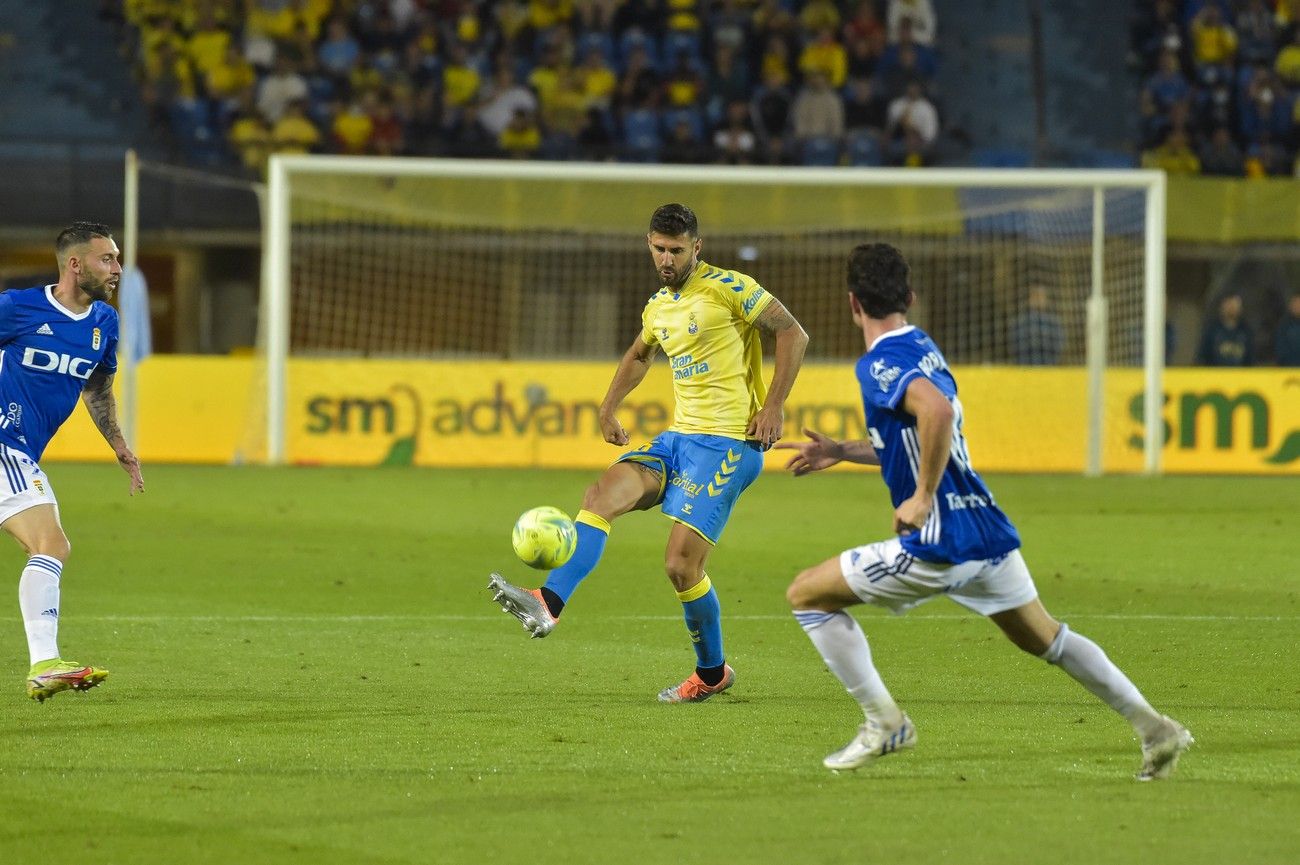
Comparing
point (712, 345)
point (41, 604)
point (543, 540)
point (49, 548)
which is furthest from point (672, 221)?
point (41, 604)

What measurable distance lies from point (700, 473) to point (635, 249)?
1853 cm

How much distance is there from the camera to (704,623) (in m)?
7.99

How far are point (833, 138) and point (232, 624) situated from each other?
18.0 m

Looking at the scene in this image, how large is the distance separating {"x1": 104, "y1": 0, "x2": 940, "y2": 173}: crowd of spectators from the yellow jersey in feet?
60.1

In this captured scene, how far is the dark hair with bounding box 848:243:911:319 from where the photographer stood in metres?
6.17

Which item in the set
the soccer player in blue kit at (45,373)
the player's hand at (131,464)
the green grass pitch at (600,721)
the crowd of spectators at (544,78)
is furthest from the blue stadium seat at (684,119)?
the soccer player in blue kit at (45,373)

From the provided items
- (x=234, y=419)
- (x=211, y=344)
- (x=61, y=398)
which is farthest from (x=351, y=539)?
(x=211, y=344)

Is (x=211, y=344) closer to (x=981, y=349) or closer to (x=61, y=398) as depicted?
(x=981, y=349)

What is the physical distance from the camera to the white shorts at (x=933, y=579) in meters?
6.09

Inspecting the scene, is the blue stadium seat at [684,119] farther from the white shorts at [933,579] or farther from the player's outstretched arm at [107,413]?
the white shorts at [933,579]

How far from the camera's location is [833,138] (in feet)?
88.7

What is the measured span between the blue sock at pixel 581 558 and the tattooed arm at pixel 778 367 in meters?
0.78

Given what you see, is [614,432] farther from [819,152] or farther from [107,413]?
[819,152]

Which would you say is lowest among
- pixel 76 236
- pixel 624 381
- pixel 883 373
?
pixel 624 381
